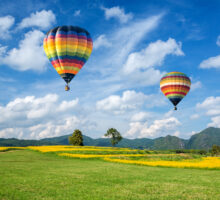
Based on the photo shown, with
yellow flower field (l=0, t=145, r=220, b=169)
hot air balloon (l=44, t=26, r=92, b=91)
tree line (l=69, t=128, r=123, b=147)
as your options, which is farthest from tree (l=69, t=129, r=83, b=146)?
hot air balloon (l=44, t=26, r=92, b=91)

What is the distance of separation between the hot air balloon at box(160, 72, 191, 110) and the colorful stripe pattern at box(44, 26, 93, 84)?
25688mm

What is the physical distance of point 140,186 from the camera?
54.2 feet

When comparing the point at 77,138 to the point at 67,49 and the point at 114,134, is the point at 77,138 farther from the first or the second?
the point at 67,49

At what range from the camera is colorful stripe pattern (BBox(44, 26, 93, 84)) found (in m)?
40.6

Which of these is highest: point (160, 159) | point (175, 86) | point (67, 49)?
point (67, 49)

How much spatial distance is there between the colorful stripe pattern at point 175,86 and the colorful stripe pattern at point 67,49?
1011 inches

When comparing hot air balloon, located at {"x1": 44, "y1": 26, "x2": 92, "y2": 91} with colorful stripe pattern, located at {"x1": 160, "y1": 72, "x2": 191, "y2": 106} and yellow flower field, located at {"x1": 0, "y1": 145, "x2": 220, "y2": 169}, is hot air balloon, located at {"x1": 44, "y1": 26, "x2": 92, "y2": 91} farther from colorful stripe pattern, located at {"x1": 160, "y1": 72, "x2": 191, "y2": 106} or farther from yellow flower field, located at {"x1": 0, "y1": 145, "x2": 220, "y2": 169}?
colorful stripe pattern, located at {"x1": 160, "y1": 72, "x2": 191, "y2": 106}

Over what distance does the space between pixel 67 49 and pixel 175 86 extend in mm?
30486

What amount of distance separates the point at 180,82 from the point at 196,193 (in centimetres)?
4607

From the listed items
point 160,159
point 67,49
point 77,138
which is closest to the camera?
point 67,49

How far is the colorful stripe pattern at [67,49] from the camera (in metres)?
40.6

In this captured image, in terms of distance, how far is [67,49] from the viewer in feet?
133

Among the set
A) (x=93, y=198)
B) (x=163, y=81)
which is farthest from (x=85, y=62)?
(x=93, y=198)

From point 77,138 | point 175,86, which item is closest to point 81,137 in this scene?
point 77,138
